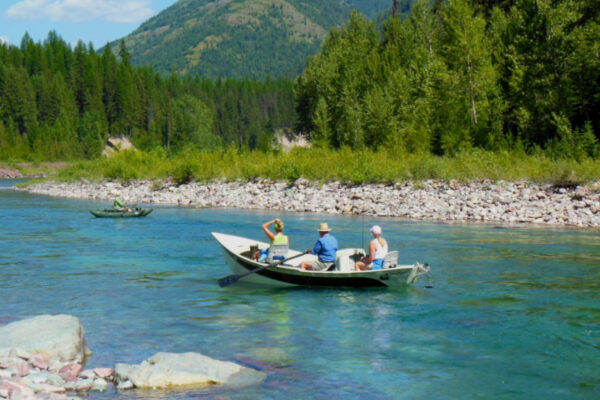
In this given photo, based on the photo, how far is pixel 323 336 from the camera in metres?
12.3

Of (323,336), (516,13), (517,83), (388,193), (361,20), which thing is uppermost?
(361,20)

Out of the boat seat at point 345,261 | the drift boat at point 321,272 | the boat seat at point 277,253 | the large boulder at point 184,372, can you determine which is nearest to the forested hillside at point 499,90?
the boat seat at point 345,261

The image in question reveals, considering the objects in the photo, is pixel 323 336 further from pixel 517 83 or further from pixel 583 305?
pixel 517 83

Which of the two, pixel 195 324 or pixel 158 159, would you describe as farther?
pixel 158 159

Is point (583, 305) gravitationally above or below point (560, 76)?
below

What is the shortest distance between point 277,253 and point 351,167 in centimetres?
2508

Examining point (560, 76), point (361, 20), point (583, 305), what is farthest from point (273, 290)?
point (361, 20)

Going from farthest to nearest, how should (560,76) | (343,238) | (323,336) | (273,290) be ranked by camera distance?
(560,76) → (343,238) → (273,290) → (323,336)

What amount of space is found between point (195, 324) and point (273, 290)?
3967 mm

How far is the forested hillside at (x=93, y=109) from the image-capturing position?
120 m

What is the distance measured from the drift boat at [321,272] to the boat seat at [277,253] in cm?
11

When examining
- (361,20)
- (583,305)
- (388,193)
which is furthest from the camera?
(361,20)

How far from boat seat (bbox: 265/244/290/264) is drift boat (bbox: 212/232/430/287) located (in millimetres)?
113

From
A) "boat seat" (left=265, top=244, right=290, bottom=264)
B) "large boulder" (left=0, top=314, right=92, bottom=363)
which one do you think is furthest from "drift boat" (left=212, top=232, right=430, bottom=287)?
"large boulder" (left=0, top=314, right=92, bottom=363)
